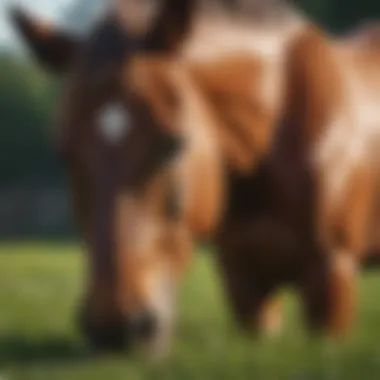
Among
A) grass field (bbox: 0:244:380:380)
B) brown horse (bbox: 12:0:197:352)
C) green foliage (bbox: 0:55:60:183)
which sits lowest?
grass field (bbox: 0:244:380:380)

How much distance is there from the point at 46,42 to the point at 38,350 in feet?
1.13

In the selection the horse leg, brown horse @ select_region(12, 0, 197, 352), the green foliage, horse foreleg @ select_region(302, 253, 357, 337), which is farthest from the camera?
the green foliage

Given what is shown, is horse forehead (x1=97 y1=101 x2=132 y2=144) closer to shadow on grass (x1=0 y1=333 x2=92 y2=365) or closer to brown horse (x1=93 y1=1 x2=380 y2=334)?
brown horse (x1=93 y1=1 x2=380 y2=334)

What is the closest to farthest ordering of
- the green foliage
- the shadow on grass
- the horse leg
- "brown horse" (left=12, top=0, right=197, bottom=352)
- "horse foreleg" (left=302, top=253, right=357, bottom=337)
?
"brown horse" (left=12, top=0, right=197, bottom=352) < the shadow on grass < "horse foreleg" (left=302, top=253, right=357, bottom=337) < the horse leg < the green foliage

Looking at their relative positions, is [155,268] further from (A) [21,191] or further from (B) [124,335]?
(A) [21,191]

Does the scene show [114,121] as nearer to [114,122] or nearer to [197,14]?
[114,122]

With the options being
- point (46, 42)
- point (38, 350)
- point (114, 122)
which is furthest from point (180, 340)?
point (46, 42)

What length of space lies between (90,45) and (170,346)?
0.33 meters

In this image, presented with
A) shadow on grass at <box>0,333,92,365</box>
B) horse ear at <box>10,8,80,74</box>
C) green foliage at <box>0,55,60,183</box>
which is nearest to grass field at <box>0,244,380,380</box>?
shadow on grass at <box>0,333,92,365</box>

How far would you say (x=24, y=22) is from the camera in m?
1.29

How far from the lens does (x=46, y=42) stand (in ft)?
4.28

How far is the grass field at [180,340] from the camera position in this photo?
113cm

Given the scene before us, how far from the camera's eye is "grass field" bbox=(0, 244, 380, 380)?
44.5 inches

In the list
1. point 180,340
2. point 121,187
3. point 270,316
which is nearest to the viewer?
point 121,187
